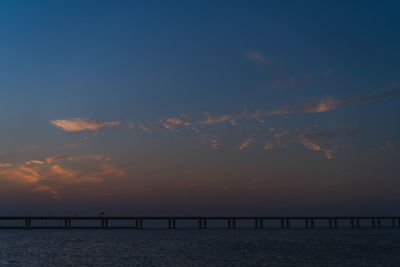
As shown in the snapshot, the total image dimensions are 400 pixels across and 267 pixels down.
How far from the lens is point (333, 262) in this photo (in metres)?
63.3

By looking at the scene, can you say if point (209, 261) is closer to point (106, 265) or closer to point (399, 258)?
point (106, 265)

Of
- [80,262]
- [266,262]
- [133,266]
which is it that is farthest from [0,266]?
[266,262]

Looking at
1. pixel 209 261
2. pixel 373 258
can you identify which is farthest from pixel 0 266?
pixel 373 258

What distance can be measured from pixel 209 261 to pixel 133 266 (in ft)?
41.2

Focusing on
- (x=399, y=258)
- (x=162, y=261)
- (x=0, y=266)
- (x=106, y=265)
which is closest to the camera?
(x=0, y=266)

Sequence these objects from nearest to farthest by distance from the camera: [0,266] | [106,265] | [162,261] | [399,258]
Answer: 1. [0,266]
2. [106,265]
3. [162,261]
4. [399,258]

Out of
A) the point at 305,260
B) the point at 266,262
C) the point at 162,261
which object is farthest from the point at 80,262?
the point at 305,260

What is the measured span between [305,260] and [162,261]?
Answer: 875 inches

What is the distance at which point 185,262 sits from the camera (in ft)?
204

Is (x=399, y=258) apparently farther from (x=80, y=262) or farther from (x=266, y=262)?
(x=80, y=262)

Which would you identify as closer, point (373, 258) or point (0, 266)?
point (0, 266)

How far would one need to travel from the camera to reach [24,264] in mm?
58344

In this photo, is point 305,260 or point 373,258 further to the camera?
point 373,258

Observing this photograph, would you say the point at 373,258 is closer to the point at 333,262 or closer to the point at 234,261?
the point at 333,262
